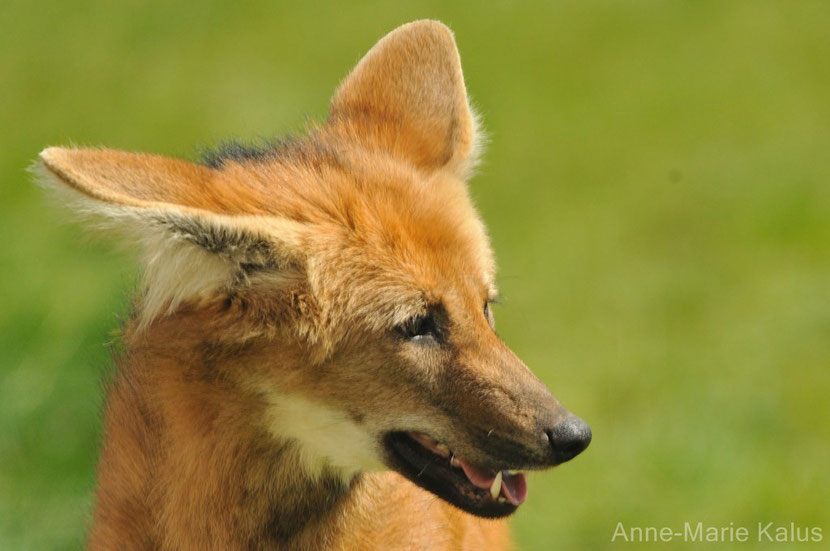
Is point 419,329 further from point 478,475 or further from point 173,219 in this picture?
point 173,219

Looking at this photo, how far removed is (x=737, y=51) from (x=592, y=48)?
42.3 inches

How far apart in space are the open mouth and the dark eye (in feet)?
0.74

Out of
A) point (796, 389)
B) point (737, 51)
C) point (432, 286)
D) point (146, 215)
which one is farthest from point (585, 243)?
point (146, 215)

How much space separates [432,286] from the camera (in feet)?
9.12

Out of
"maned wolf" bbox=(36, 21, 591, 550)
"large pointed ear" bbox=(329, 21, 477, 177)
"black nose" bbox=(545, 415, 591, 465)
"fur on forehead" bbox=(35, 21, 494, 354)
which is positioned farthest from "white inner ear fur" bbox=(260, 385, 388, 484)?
"large pointed ear" bbox=(329, 21, 477, 177)

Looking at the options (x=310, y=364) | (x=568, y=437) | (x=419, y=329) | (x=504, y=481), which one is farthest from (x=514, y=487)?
(x=310, y=364)

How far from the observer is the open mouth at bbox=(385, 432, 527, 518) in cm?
281

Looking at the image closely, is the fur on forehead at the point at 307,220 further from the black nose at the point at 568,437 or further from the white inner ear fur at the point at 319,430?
the black nose at the point at 568,437

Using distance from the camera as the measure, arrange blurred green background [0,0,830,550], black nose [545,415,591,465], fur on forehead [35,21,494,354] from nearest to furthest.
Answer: fur on forehead [35,21,494,354] → black nose [545,415,591,465] → blurred green background [0,0,830,550]

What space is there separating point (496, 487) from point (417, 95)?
114 centimetres

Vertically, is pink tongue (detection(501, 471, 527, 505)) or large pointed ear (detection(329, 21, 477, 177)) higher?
large pointed ear (detection(329, 21, 477, 177))

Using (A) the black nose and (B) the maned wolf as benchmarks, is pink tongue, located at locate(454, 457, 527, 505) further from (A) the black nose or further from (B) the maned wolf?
(A) the black nose

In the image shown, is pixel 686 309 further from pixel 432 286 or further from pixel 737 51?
pixel 432 286

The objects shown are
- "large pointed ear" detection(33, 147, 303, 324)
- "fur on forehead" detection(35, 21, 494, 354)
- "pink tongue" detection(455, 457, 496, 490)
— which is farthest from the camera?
"pink tongue" detection(455, 457, 496, 490)
